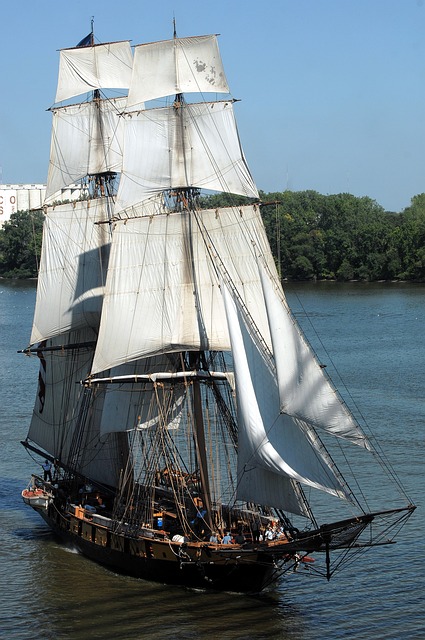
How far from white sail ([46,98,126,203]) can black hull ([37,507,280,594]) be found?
43.4 feet

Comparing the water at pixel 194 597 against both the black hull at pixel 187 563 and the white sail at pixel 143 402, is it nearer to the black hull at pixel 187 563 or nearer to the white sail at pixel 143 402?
the black hull at pixel 187 563

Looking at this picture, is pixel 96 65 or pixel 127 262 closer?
pixel 127 262

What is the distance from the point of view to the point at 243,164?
36000mm

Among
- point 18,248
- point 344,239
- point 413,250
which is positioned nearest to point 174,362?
point 413,250

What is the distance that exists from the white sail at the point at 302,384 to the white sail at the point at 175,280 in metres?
4.94

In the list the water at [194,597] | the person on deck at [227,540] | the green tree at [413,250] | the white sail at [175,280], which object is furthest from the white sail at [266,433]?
the green tree at [413,250]

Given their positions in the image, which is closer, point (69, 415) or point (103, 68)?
point (69, 415)

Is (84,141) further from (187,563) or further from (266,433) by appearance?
(187,563)

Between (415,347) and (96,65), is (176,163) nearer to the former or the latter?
(96,65)

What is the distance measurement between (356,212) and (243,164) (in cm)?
11165

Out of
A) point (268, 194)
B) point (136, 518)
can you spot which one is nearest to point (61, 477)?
point (136, 518)

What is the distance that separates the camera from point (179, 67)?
118 feet

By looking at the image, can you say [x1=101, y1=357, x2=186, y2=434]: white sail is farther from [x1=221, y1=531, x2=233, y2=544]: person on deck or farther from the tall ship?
[x1=221, y1=531, x2=233, y2=544]: person on deck

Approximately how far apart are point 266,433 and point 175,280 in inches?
271
